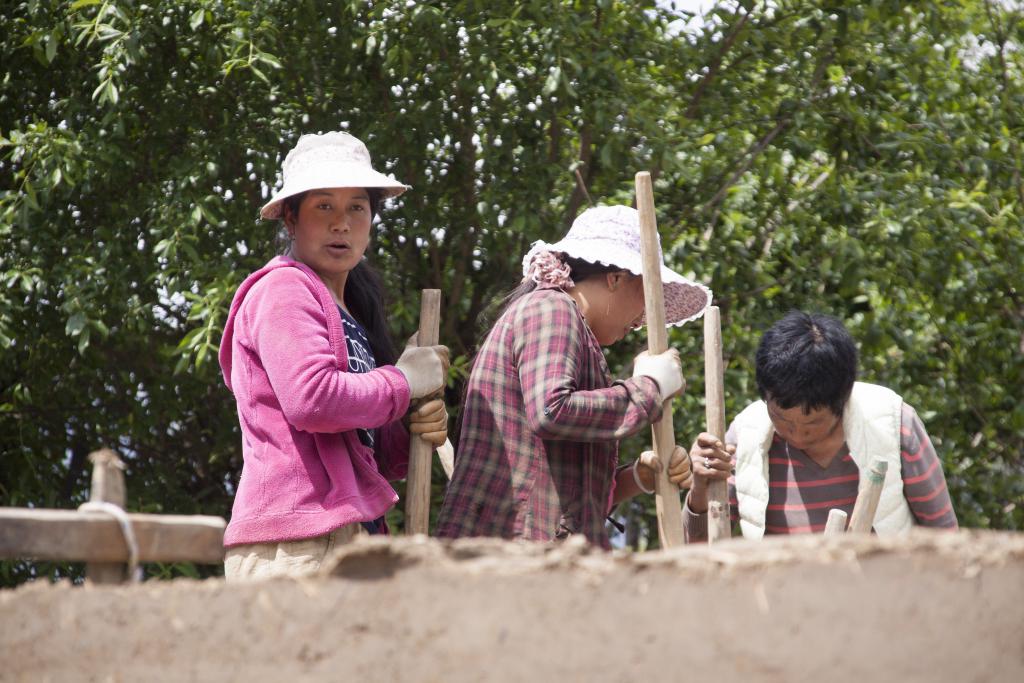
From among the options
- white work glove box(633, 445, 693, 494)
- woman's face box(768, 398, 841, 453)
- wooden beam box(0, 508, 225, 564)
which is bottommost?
wooden beam box(0, 508, 225, 564)

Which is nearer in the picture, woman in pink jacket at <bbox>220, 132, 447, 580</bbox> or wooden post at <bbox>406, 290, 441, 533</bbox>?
woman in pink jacket at <bbox>220, 132, 447, 580</bbox>

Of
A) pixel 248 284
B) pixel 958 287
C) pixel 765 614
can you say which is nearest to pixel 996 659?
pixel 765 614

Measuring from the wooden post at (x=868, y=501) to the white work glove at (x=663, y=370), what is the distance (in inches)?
19.2

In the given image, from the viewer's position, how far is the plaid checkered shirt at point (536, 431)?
272cm

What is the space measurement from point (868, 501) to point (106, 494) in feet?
5.64

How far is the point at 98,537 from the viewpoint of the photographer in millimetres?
1957

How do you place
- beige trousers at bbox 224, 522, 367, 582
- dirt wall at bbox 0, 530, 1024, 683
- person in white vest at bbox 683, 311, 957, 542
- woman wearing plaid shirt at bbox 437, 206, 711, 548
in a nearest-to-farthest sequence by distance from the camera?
dirt wall at bbox 0, 530, 1024, 683 < beige trousers at bbox 224, 522, 367, 582 < woman wearing plaid shirt at bbox 437, 206, 711, 548 < person in white vest at bbox 683, 311, 957, 542

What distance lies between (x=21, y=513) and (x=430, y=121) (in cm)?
340

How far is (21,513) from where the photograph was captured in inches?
75.5

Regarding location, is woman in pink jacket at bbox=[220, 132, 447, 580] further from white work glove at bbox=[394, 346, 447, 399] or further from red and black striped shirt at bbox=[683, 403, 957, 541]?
red and black striped shirt at bbox=[683, 403, 957, 541]

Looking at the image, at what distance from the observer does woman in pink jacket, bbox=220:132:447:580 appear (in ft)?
8.27

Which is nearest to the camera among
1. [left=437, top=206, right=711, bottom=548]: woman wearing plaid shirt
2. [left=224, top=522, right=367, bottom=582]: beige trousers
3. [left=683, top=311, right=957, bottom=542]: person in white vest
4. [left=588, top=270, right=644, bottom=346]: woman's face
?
[left=224, top=522, right=367, bottom=582]: beige trousers

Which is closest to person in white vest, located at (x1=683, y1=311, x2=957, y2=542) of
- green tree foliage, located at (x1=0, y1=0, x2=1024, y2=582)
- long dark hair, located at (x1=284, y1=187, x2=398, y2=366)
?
long dark hair, located at (x1=284, y1=187, x2=398, y2=366)

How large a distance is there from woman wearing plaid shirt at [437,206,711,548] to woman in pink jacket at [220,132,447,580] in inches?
7.3
